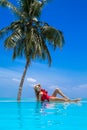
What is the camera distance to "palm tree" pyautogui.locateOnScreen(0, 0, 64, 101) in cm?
2241

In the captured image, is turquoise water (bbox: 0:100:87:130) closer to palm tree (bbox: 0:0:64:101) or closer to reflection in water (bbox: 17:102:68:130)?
reflection in water (bbox: 17:102:68:130)


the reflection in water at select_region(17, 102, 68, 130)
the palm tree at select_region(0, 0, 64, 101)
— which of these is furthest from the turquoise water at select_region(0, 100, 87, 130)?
the palm tree at select_region(0, 0, 64, 101)

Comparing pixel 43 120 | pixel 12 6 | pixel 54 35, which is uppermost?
pixel 12 6

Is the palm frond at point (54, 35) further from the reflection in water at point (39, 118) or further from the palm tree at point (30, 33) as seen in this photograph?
the reflection in water at point (39, 118)

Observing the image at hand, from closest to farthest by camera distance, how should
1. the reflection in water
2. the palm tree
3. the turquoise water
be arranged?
1. the turquoise water
2. the reflection in water
3. the palm tree

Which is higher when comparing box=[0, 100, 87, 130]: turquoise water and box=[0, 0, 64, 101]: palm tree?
box=[0, 0, 64, 101]: palm tree

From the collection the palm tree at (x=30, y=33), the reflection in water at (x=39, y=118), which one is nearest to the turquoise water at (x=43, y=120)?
the reflection in water at (x=39, y=118)

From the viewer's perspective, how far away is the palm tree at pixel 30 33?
22.4 metres

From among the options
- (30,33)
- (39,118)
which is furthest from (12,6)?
(39,118)

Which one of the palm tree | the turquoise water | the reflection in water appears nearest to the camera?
the turquoise water

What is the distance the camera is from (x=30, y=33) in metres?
22.7

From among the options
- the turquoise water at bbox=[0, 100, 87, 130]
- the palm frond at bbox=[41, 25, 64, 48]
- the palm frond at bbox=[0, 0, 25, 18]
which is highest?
the palm frond at bbox=[0, 0, 25, 18]

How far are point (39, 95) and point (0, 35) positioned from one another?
29.0 ft

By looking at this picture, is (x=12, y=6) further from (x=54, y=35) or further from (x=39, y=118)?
(x=39, y=118)
